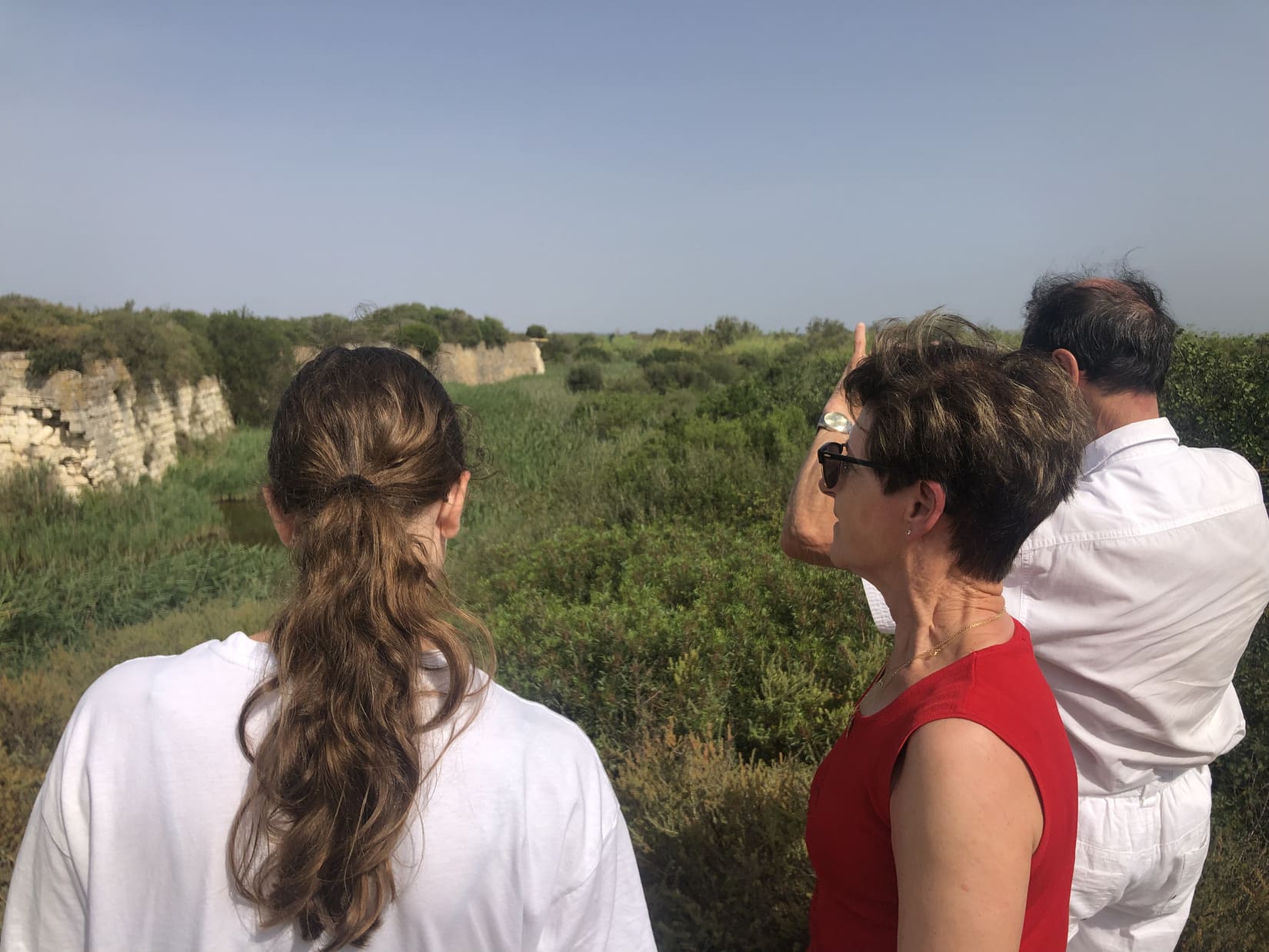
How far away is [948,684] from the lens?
1.12 meters

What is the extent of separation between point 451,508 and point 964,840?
2.77ft

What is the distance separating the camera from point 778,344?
2600cm

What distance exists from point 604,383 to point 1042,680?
22.4m

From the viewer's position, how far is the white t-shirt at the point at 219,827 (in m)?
0.96

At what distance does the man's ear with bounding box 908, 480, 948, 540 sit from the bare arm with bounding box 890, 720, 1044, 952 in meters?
0.32

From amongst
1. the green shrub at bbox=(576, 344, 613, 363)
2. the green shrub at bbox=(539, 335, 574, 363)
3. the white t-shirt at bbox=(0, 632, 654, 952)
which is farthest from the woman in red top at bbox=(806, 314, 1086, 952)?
the green shrub at bbox=(539, 335, 574, 363)

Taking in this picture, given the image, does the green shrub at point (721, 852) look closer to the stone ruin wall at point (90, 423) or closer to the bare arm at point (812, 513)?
the bare arm at point (812, 513)

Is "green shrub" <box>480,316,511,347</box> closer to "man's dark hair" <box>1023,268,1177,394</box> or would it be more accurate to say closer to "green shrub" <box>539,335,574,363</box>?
"green shrub" <box>539,335,574,363</box>

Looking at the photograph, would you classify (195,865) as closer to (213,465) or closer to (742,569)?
(742,569)

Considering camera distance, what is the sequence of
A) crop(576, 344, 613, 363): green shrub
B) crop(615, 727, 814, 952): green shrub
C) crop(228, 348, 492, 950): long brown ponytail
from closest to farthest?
crop(228, 348, 492, 950): long brown ponytail < crop(615, 727, 814, 952): green shrub < crop(576, 344, 613, 363): green shrub

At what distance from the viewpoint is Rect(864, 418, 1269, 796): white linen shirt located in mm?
1527

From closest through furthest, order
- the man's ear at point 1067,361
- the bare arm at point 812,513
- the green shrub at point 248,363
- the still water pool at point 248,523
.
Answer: the man's ear at point 1067,361 → the bare arm at point 812,513 → the still water pool at point 248,523 → the green shrub at point 248,363

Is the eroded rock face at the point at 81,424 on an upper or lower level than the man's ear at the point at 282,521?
lower

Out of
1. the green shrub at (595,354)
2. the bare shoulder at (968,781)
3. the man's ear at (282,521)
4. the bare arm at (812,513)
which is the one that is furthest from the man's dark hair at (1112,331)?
the green shrub at (595,354)
